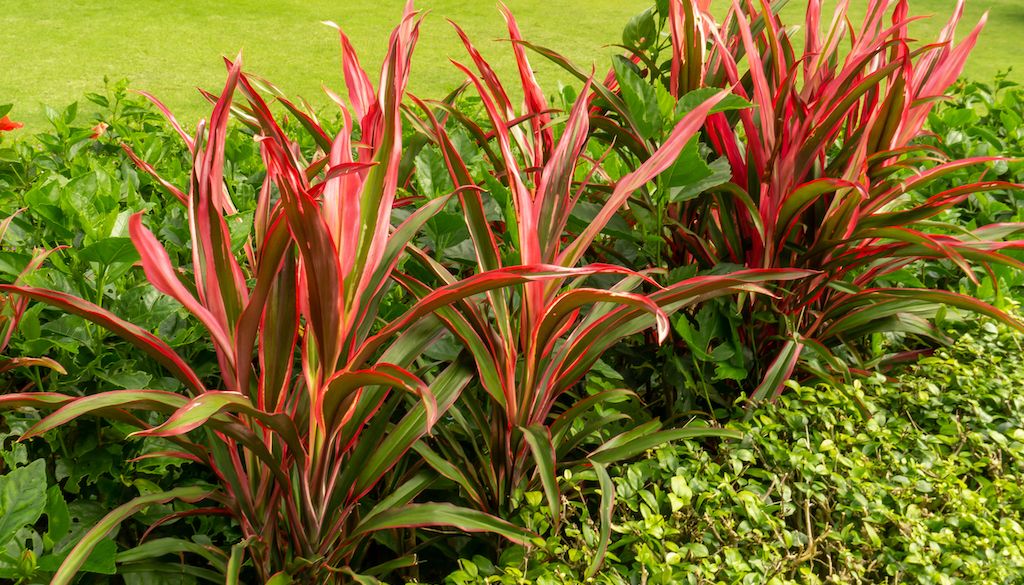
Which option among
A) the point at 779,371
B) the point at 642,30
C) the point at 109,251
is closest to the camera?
the point at 109,251

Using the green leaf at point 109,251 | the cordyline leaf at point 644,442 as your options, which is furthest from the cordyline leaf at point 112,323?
the cordyline leaf at point 644,442

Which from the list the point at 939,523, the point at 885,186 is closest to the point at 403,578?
the point at 939,523

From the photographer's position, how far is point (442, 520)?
4.22 feet

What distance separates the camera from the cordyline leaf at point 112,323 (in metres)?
1.15

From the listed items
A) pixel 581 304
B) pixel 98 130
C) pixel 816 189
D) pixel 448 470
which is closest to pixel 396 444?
pixel 448 470

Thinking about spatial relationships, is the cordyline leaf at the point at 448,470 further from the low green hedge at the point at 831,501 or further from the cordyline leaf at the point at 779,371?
the cordyline leaf at the point at 779,371

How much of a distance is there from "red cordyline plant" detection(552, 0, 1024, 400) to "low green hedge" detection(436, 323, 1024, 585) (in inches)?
5.7

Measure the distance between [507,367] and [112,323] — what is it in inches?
20.3

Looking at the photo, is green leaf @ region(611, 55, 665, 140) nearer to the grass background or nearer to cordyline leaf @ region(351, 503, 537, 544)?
cordyline leaf @ region(351, 503, 537, 544)

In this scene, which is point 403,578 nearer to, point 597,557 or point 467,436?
point 467,436

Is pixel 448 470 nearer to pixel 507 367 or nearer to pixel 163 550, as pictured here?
pixel 507 367

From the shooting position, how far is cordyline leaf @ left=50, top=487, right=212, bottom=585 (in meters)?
1.13

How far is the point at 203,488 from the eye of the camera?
1.31 metres

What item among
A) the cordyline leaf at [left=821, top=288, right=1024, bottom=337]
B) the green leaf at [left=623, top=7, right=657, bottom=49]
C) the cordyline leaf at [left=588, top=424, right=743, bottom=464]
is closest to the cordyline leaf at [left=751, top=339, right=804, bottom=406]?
the cordyline leaf at [left=821, top=288, right=1024, bottom=337]
